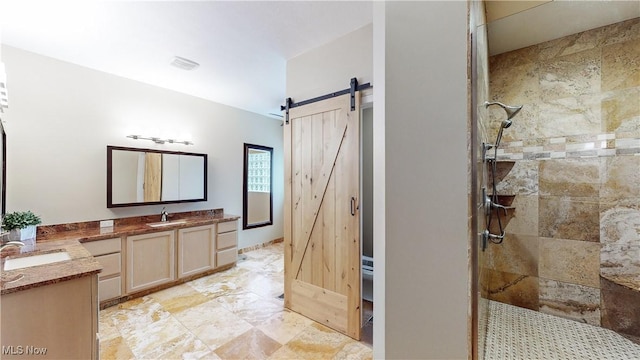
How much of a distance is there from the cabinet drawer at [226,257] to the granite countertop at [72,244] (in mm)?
454

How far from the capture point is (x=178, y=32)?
2.20 metres

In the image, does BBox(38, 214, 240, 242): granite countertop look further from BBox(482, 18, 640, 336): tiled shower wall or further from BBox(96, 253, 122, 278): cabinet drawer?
BBox(482, 18, 640, 336): tiled shower wall

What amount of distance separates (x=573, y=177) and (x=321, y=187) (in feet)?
6.95

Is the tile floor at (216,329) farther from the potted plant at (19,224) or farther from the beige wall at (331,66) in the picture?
the beige wall at (331,66)

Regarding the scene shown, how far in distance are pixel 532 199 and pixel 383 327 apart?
2394 mm

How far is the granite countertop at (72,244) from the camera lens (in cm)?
142

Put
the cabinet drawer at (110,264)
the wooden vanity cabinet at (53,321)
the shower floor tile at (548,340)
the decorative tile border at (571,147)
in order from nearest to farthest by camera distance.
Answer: the wooden vanity cabinet at (53,321), the shower floor tile at (548,340), the decorative tile border at (571,147), the cabinet drawer at (110,264)

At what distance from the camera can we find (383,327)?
0.71m

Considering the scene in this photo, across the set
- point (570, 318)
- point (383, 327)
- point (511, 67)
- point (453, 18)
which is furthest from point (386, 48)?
point (570, 318)

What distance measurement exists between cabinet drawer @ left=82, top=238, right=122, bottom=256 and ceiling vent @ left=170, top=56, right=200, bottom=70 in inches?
77.1

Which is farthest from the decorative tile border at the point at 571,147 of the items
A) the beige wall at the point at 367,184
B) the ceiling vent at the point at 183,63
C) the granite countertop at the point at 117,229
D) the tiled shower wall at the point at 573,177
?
the granite countertop at the point at 117,229

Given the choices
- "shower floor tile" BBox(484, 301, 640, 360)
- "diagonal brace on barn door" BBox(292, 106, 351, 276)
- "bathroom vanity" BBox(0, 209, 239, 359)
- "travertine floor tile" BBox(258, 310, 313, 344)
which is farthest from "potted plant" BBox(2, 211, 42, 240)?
"shower floor tile" BBox(484, 301, 640, 360)

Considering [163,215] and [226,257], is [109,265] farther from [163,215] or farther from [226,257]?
[226,257]

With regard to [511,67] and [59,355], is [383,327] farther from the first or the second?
[511,67]
